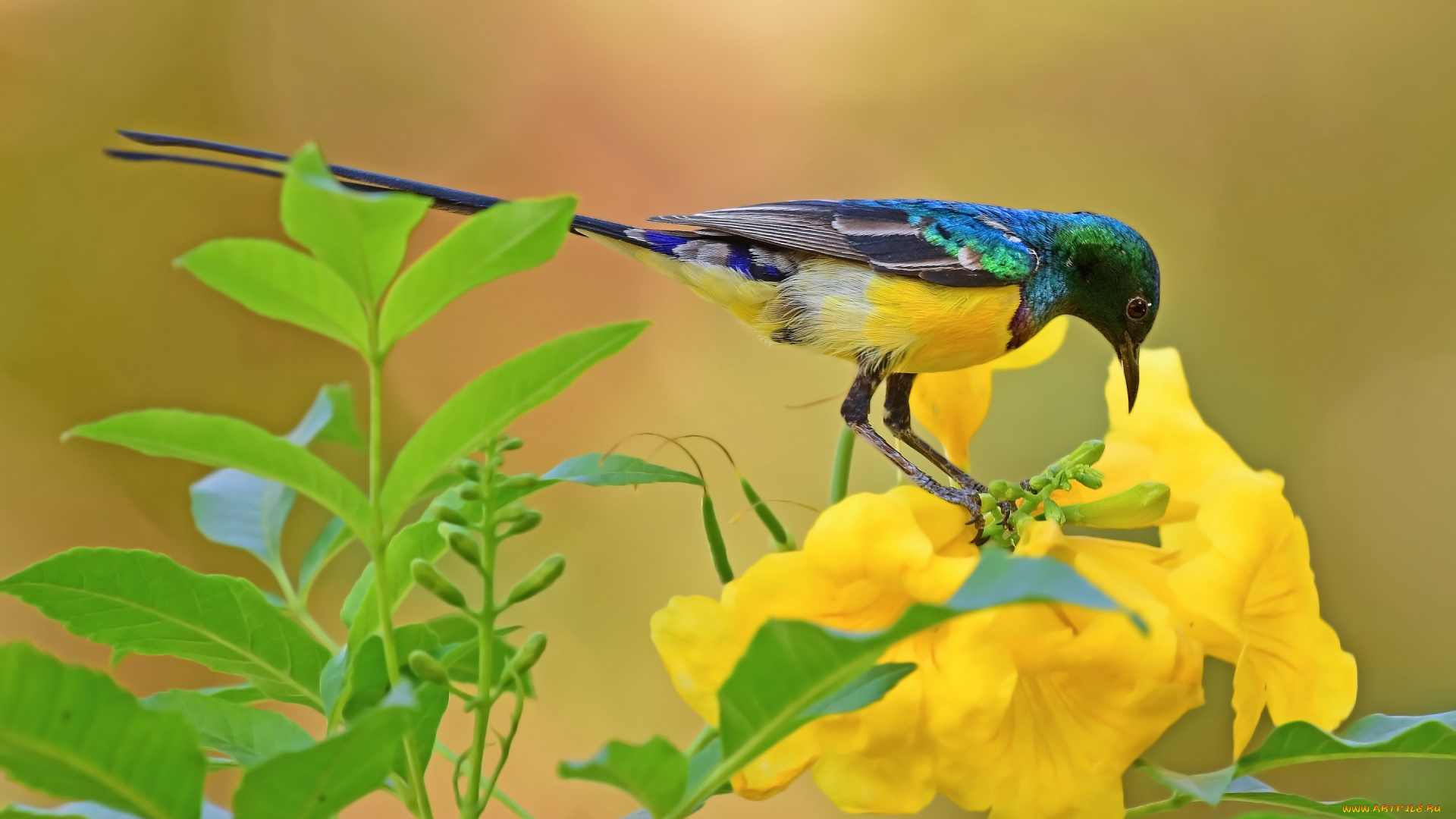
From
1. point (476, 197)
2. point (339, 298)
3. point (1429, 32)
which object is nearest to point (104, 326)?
point (476, 197)

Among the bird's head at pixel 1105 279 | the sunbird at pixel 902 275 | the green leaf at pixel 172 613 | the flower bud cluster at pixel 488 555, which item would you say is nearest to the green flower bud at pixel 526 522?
the flower bud cluster at pixel 488 555

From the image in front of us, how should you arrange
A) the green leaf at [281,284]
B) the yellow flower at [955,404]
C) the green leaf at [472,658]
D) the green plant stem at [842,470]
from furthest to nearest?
the yellow flower at [955,404], the green plant stem at [842,470], the green leaf at [472,658], the green leaf at [281,284]

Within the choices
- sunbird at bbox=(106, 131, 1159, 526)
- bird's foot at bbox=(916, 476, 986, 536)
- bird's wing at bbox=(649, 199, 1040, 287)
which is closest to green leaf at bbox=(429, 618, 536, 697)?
bird's foot at bbox=(916, 476, 986, 536)

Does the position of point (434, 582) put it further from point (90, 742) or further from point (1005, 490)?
point (1005, 490)

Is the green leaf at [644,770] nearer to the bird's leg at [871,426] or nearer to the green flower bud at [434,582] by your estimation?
the green flower bud at [434,582]

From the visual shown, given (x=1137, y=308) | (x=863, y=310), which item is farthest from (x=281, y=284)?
(x=1137, y=308)

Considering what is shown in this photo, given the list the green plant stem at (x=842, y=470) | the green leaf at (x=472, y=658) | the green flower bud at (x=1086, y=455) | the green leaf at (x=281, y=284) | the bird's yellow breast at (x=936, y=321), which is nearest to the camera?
the green leaf at (x=281, y=284)
